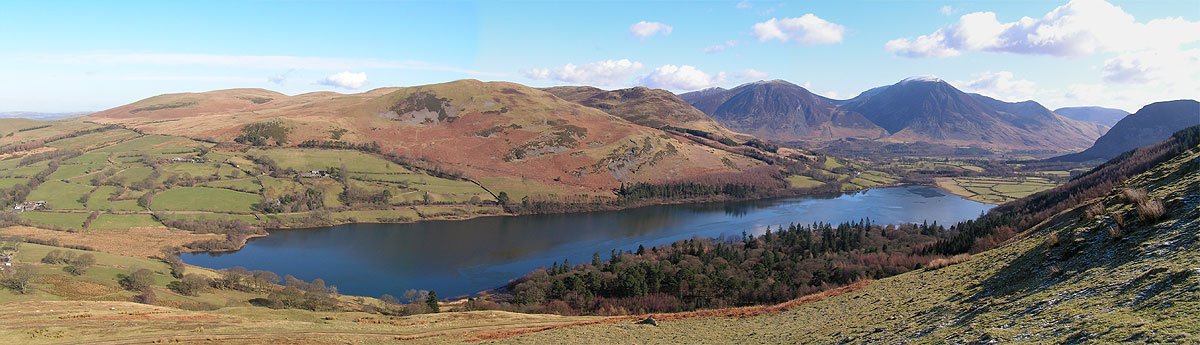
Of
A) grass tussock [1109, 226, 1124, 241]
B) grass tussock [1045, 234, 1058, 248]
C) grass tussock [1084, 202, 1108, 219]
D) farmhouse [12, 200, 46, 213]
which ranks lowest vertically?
farmhouse [12, 200, 46, 213]

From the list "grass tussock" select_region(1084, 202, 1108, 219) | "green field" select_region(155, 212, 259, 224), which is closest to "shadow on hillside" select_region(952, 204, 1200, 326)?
"grass tussock" select_region(1084, 202, 1108, 219)

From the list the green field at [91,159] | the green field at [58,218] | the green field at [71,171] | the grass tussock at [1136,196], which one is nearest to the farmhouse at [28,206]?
the green field at [58,218]

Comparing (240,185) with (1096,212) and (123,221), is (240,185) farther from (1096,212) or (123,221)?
(1096,212)

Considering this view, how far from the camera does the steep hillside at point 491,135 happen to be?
443ft

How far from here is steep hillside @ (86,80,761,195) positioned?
5320 inches

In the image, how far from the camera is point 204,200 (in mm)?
93250

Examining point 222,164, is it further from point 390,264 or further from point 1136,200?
point 1136,200

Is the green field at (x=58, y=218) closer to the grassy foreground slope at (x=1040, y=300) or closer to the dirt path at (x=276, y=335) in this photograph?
the dirt path at (x=276, y=335)

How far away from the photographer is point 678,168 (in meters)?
147

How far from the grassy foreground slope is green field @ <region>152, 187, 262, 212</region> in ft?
311

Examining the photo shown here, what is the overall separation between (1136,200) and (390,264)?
7128 centimetres

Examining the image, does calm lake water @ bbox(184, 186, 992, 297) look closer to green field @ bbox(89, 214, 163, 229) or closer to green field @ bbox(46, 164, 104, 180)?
green field @ bbox(89, 214, 163, 229)

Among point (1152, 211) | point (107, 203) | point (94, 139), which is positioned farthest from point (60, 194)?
point (1152, 211)

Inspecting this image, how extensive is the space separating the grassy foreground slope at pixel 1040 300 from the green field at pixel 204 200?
311 ft
